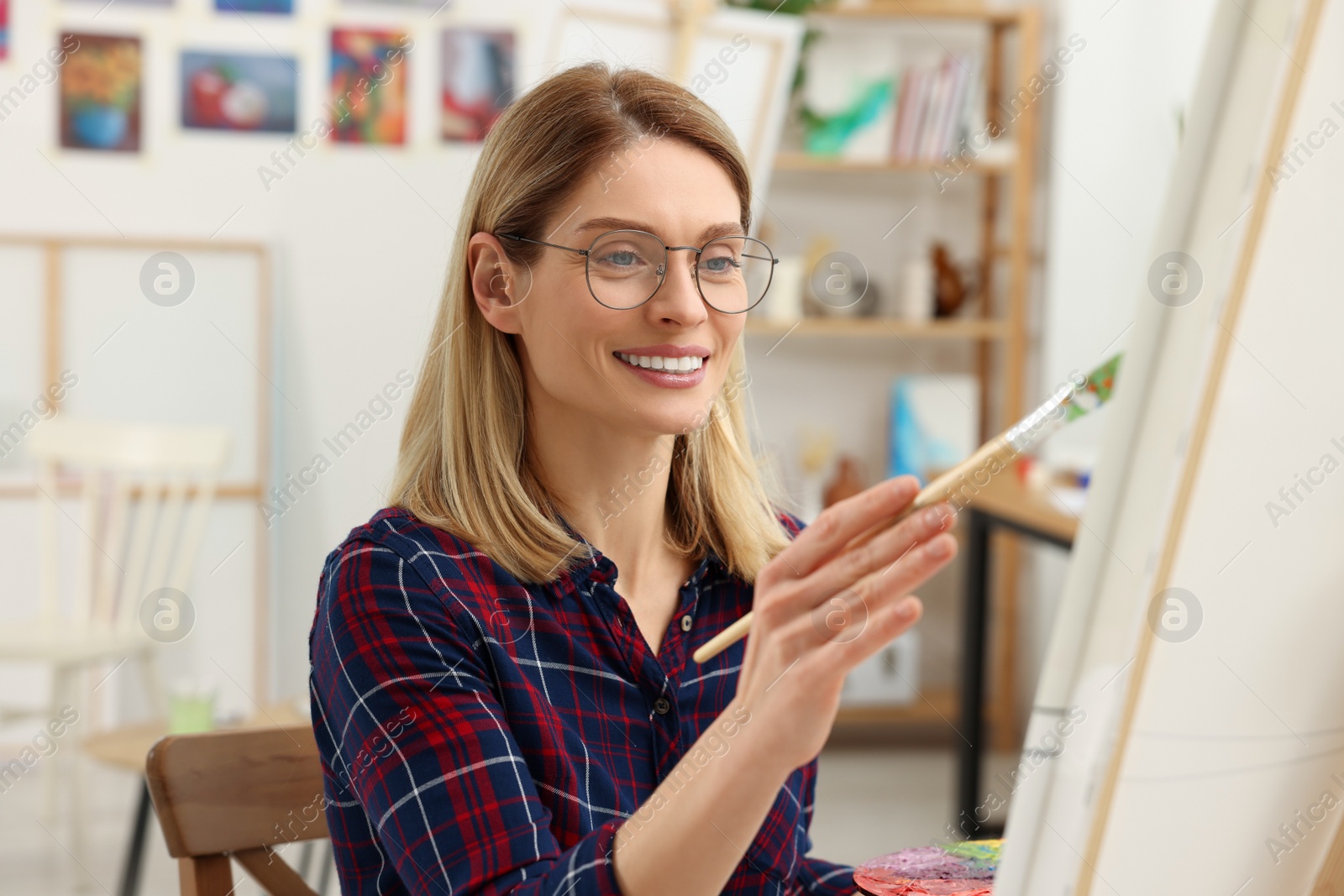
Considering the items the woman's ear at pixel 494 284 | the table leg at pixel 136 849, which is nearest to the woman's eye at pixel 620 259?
the woman's ear at pixel 494 284

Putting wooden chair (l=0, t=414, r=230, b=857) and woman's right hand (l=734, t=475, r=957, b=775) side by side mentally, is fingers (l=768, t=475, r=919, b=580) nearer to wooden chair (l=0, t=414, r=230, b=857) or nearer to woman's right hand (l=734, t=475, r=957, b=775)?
woman's right hand (l=734, t=475, r=957, b=775)

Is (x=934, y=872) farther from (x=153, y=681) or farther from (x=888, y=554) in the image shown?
(x=153, y=681)

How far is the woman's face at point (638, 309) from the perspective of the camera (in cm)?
98

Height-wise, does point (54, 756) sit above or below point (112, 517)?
below

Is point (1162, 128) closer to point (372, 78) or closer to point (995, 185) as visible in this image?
point (995, 185)

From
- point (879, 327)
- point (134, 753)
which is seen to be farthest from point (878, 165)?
point (134, 753)

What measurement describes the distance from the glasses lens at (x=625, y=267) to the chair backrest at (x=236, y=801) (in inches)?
18.5

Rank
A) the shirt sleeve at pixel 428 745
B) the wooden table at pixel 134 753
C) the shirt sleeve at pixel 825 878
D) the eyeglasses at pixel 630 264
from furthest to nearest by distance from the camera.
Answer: the wooden table at pixel 134 753
the shirt sleeve at pixel 825 878
the eyeglasses at pixel 630 264
the shirt sleeve at pixel 428 745

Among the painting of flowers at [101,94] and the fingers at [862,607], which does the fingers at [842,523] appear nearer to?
the fingers at [862,607]

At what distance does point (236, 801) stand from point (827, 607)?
2.31 ft

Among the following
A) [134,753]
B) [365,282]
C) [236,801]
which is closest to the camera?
[236,801]

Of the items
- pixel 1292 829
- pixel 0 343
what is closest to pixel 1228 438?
pixel 1292 829

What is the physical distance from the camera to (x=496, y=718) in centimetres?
86

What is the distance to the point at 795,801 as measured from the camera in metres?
1.11
